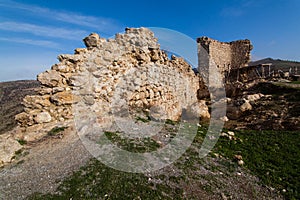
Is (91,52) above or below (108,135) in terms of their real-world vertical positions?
above

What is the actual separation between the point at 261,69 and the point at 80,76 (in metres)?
28.6

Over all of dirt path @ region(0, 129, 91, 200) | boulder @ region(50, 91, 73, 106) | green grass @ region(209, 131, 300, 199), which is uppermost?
boulder @ region(50, 91, 73, 106)

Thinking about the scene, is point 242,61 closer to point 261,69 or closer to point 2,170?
point 261,69

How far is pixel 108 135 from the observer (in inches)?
290

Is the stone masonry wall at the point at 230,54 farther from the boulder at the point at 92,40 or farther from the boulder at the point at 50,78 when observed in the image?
the boulder at the point at 50,78

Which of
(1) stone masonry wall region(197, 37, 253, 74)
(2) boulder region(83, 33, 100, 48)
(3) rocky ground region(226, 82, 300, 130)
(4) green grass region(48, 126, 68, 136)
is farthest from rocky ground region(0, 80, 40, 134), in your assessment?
(1) stone masonry wall region(197, 37, 253, 74)

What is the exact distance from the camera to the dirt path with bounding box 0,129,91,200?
15.5ft

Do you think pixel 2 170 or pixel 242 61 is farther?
pixel 242 61

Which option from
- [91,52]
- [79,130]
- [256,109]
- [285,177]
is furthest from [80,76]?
[256,109]

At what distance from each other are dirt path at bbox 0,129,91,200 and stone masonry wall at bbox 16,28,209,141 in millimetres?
1086

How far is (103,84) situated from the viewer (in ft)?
32.0

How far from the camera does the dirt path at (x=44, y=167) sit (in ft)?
15.5

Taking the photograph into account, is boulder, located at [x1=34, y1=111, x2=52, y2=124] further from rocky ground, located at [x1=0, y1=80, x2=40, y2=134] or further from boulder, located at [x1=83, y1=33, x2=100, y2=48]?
boulder, located at [x1=83, y1=33, x2=100, y2=48]

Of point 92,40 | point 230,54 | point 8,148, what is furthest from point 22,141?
point 230,54
